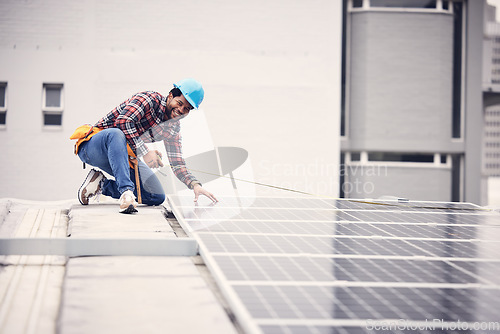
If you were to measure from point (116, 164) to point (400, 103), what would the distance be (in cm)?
1131

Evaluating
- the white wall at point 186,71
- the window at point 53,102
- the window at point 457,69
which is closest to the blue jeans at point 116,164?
the white wall at point 186,71

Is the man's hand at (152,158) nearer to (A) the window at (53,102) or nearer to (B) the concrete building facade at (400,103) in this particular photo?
(A) the window at (53,102)

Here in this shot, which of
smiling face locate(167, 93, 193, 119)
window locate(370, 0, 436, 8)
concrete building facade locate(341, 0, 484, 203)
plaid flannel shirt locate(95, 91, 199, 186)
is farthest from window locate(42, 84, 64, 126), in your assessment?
smiling face locate(167, 93, 193, 119)

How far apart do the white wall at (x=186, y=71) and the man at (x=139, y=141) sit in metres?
8.42

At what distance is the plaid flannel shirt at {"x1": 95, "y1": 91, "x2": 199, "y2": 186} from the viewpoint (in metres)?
5.33

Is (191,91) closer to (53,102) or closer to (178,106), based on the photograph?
(178,106)

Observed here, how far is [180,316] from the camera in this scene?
88.1 inches

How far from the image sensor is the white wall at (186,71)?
45.4 feet

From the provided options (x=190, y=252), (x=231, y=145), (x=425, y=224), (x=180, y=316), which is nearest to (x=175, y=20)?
(x=231, y=145)

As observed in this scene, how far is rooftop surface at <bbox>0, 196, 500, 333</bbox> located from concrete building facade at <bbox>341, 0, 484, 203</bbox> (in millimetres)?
10282

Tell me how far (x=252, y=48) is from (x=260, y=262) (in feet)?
39.1

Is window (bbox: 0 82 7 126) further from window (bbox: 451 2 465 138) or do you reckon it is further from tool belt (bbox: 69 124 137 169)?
window (bbox: 451 2 465 138)

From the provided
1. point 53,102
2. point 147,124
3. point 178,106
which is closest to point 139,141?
point 147,124

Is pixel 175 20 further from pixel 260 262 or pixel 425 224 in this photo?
pixel 260 262
